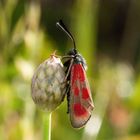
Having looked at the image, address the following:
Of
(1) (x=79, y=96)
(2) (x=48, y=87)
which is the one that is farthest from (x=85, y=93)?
(2) (x=48, y=87)

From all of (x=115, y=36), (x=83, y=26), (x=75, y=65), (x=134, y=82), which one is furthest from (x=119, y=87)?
(x=75, y=65)

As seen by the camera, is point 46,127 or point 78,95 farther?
point 78,95

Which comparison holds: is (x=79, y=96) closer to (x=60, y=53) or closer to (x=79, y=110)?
(x=79, y=110)

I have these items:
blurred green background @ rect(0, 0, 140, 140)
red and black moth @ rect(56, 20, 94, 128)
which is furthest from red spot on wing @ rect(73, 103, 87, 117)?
blurred green background @ rect(0, 0, 140, 140)

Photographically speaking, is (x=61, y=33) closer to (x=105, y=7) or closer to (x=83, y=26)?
(x=105, y=7)

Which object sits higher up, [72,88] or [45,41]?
[45,41]

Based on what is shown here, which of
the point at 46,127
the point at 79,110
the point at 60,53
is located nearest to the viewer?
the point at 46,127
